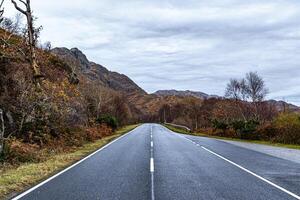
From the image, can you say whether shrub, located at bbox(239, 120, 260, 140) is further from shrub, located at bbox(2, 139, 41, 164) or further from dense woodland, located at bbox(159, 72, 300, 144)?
shrub, located at bbox(2, 139, 41, 164)

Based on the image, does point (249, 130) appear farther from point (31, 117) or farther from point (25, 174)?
point (25, 174)

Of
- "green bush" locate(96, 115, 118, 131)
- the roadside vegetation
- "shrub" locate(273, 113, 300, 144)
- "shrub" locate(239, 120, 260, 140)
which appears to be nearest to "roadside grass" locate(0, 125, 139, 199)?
the roadside vegetation

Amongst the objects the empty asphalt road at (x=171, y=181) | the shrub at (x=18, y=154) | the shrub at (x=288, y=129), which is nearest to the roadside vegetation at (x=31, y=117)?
the shrub at (x=18, y=154)

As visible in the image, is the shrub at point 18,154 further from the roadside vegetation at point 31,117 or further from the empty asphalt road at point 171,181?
the empty asphalt road at point 171,181

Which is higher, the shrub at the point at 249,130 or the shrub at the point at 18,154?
the shrub at the point at 249,130

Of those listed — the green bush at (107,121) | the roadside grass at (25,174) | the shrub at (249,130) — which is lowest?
the roadside grass at (25,174)

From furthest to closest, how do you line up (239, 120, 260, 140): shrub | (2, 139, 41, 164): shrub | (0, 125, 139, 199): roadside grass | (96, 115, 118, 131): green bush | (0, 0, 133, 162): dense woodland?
(96, 115, 118, 131): green bush < (239, 120, 260, 140): shrub < (0, 0, 133, 162): dense woodland < (2, 139, 41, 164): shrub < (0, 125, 139, 199): roadside grass

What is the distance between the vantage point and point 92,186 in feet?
38.7

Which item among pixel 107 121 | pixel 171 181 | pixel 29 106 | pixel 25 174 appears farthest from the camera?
pixel 107 121

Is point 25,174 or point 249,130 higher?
point 249,130

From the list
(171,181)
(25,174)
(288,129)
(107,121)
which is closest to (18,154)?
(25,174)

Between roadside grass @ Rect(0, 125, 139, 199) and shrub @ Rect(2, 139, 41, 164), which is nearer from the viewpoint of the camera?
roadside grass @ Rect(0, 125, 139, 199)

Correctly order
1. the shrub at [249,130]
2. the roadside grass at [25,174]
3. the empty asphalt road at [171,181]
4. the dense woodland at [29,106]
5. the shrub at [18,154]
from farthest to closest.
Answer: the shrub at [249,130] → the dense woodland at [29,106] → the shrub at [18,154] → the roadside grass at [25,174] → the empty asphalt road at [171,181]

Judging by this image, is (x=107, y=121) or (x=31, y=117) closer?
(x=31, y=117)
